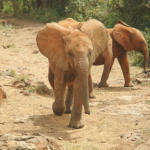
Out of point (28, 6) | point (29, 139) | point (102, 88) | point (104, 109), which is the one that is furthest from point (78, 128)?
point (28, 6)

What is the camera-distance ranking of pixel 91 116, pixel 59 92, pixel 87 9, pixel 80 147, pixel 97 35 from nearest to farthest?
pixel 80 147, pixel 59 92, pixel 97 35, pixel 91 116, pixel 87 9

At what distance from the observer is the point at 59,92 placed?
22.0 ft

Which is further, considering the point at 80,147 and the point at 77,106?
the point at 77,106

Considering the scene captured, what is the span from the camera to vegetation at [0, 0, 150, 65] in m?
16.4

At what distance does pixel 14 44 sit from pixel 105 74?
5798 millimetres

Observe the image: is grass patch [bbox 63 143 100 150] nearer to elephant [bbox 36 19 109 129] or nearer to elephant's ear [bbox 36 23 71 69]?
elephant [bbox 36 19 109 129]

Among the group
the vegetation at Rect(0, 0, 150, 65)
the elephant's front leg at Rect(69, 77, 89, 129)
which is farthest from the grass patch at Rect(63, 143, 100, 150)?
the vegetation at Rect(0, 0, 150, 65)

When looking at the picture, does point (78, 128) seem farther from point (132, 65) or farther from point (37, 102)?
point (132, 65)

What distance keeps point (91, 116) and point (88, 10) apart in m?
11.6

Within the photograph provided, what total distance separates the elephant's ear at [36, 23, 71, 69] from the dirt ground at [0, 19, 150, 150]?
986mm

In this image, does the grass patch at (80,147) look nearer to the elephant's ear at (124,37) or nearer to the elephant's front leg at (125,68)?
the elephant's front leg at (125,68)

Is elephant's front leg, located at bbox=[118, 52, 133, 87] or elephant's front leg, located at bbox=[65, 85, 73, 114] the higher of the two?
elephant's front leg, located at bbox=[65, 85, 73, 114]

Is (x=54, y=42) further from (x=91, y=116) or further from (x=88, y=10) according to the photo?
(x=88, y=10)

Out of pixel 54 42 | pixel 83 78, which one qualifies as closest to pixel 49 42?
pixel 54 42
